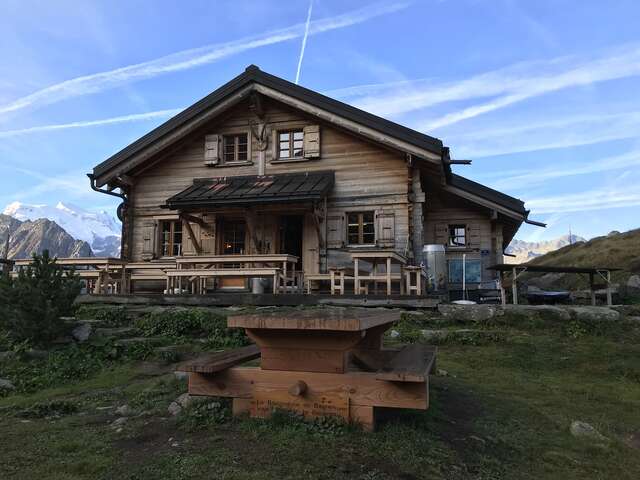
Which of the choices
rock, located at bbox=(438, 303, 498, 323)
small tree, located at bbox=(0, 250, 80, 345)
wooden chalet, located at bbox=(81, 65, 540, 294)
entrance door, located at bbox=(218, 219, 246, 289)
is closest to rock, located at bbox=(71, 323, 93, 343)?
small tree, located at bbox=(0, 250, 80, 345)

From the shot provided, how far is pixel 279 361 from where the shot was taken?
414cm

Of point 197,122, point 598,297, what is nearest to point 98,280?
point 197,122

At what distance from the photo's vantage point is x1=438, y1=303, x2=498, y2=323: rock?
9.59m

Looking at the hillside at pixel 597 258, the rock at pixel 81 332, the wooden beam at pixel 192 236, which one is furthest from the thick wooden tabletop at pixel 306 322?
the hillside at pixel 597 258

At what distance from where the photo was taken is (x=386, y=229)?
14.7 m

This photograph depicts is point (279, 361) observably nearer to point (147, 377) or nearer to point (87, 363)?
point (147, 377)

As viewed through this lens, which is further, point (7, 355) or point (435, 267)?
point (435, 267)

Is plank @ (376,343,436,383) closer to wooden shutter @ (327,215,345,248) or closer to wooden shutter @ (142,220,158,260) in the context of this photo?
wooden shutter @ (327,215,345,248)

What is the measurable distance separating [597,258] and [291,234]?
2888cm

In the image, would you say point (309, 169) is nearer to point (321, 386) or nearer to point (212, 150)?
point (212, 150)

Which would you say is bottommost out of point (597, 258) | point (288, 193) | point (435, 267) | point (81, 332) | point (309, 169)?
point (81, 332)

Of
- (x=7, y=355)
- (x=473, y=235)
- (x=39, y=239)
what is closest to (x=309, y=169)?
(x=473, y=235)

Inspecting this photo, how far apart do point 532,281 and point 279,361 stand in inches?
1100

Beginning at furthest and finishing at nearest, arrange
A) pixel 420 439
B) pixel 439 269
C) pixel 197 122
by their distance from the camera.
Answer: pixel 197 122
pixel 439 269
pixel 420 439
